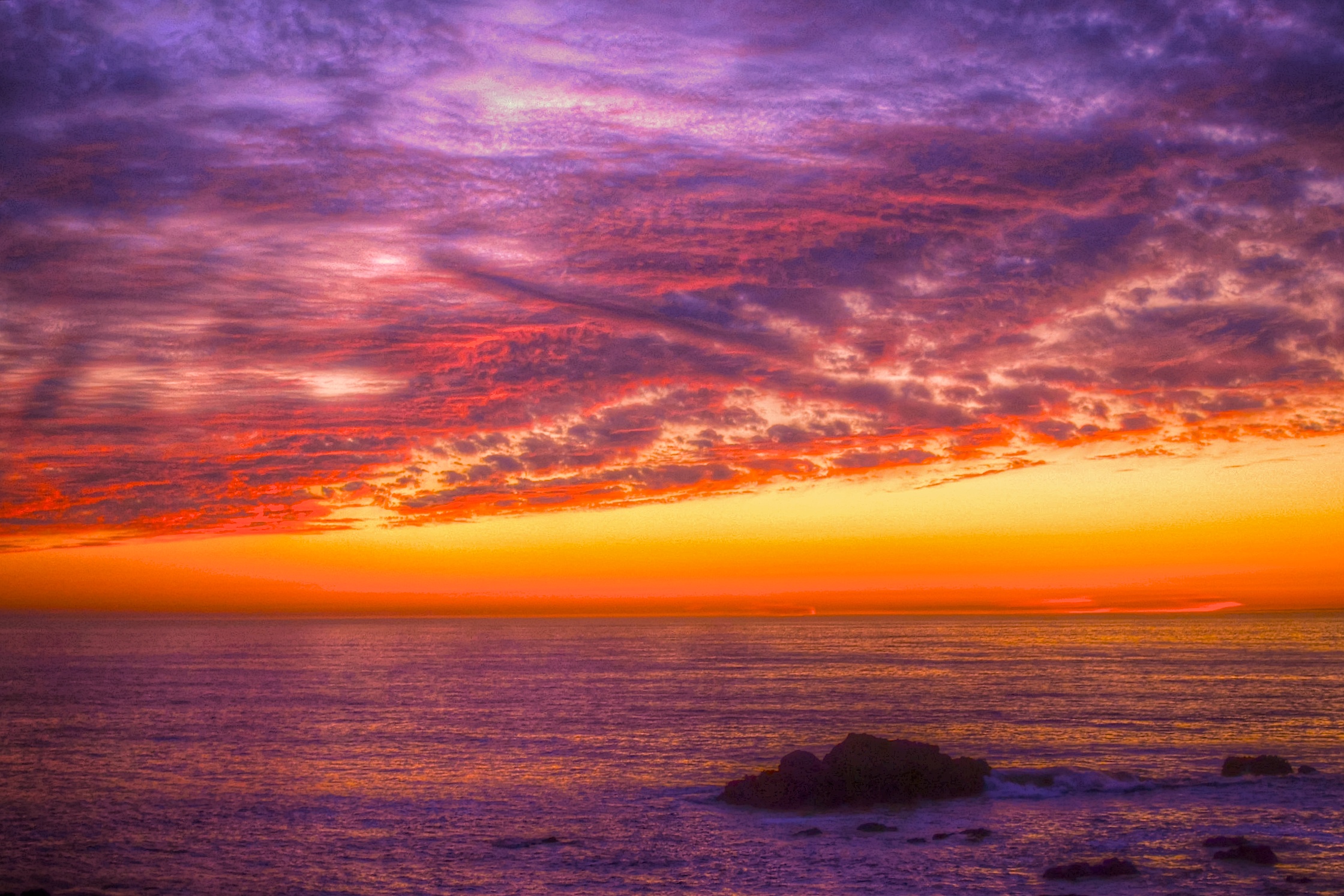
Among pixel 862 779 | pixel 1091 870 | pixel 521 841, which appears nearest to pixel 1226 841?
pixel 1091 870

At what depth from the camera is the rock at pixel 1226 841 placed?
86.1 feet

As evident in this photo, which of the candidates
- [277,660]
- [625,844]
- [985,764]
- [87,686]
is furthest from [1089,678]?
[277,660]

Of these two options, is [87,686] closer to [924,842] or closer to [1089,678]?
[924,842]

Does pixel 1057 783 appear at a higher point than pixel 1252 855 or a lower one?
lower

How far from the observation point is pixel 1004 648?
133625 millimetres

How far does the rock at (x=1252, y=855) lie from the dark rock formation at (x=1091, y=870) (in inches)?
119

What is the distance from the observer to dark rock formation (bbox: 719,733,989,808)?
33.8 m

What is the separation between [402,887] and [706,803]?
490 inches

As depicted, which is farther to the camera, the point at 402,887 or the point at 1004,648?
the point at 1004,648

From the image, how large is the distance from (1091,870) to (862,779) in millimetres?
10926

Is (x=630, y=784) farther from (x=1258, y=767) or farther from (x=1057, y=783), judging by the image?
(x=1258, y=767)

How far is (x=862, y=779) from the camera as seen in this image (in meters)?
34.2

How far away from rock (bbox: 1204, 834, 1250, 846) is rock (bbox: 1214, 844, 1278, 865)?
550mm

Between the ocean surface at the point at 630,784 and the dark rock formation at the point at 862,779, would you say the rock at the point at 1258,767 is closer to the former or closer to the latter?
the ocean surface at the point at 630,784
